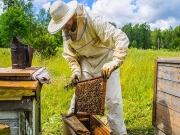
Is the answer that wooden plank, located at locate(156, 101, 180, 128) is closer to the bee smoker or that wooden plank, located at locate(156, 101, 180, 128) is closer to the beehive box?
the beehive box

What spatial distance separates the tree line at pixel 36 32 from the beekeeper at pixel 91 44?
0.75 meters

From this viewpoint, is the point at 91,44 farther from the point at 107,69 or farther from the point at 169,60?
the point at 169,60

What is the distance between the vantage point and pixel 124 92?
5.39m

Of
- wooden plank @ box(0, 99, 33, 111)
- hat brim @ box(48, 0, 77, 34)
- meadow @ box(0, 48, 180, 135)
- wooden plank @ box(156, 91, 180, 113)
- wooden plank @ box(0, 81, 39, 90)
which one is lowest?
meadow @ box(0, 48, 180, 135)

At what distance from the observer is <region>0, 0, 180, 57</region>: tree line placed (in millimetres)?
10750

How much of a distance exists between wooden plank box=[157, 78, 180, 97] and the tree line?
6.15 ft

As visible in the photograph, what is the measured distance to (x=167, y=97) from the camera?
9.61ft

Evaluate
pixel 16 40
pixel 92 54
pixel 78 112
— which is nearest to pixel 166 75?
pixel 92 54

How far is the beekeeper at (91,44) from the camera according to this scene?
2574 millimetres

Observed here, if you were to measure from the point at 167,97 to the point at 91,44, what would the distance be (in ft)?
3.57

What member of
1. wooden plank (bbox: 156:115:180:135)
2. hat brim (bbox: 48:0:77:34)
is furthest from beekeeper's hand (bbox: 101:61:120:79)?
wooden plank (bbox: 156:115:180:135)

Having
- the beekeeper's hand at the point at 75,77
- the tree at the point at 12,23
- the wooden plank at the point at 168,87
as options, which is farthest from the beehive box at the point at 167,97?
the tree at the point at 12,23

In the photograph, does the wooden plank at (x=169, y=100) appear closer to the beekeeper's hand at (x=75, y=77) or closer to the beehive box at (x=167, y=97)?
the beehive box at (x=167, y=97)

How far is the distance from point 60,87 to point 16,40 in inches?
126
